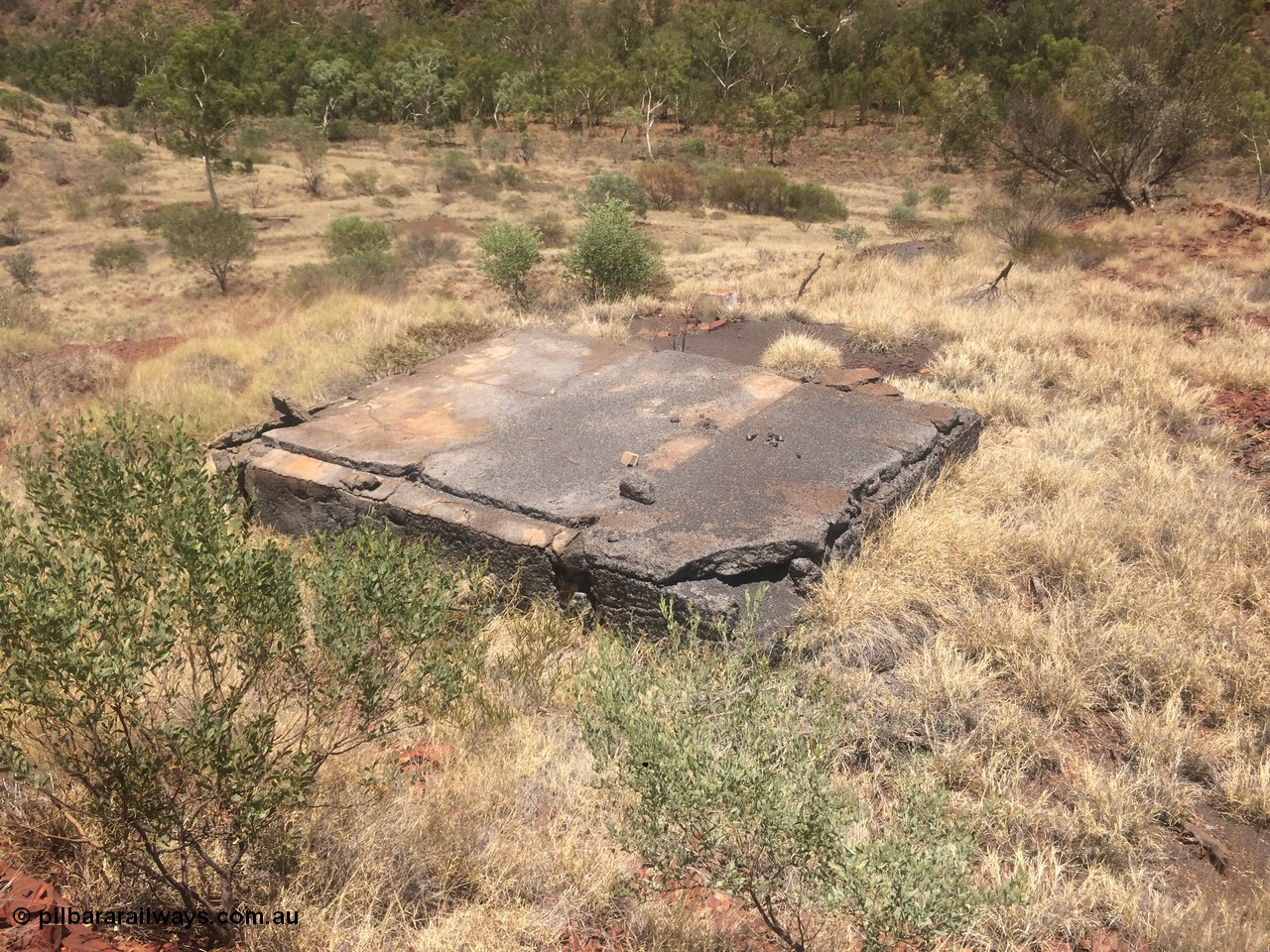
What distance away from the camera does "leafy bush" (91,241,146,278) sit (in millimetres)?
17172

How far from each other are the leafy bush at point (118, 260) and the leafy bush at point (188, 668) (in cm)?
1722

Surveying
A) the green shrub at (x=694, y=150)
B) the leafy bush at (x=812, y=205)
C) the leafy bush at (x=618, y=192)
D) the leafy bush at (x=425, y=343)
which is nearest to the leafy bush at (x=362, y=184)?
the leafy bush at (x=618, y=192)

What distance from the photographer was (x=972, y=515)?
4816mm

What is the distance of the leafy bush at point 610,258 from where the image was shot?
35.3ft

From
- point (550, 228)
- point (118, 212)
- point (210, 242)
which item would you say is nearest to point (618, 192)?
point (550, 228)

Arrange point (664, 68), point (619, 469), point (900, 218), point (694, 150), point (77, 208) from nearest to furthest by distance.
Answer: point (619, 469) → point (900, 218) → point (77, 208) → point (694, 150) → point (664, 68)

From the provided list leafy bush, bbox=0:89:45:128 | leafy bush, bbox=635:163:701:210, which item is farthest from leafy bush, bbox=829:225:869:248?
leafy bush, bbox=0:89:45:128

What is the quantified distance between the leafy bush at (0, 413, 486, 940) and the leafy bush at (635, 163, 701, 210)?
22.3m

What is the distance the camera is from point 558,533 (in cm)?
425

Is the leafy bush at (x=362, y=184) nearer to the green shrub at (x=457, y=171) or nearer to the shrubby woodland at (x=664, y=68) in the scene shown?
the green shrub at (x=457, y=171)

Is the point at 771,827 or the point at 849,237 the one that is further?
the point at 849,237

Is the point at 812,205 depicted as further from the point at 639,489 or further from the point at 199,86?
the point at 639,489

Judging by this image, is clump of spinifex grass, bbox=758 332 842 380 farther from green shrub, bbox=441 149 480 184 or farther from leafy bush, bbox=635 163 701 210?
green shrub, bbox=441 149 480 184

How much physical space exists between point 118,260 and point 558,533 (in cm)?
1802
